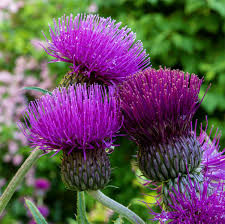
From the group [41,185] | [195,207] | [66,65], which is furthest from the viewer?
[66,65]

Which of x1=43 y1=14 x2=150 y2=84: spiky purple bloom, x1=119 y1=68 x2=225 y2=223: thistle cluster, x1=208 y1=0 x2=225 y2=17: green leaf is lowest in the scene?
x1=119 y1=68 x2=225 y2=223: thistle cluster

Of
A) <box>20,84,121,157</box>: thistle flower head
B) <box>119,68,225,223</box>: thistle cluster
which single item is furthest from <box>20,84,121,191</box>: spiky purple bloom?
<box>119,68,225,223</box>: thistle cluster

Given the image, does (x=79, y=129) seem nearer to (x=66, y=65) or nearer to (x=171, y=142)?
(x=171, y=142)

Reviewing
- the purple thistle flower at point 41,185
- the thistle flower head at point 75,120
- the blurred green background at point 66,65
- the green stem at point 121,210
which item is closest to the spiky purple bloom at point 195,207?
the green stem at point 121,210

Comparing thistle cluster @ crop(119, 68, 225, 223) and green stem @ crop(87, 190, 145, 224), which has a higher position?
thistle cluster @ crop(119, 68, 225, 223)

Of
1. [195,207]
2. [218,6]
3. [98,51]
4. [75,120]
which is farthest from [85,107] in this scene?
[218,6]

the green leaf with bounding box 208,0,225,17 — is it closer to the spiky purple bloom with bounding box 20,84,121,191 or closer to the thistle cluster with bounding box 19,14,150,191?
the thistle cluster with bounding box 19,14,150,191
